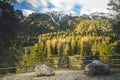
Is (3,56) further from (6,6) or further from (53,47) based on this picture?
(53,47)

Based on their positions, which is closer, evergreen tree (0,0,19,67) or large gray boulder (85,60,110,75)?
large gray boulder (85,60,110,75)

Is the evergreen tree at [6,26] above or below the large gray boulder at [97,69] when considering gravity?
above

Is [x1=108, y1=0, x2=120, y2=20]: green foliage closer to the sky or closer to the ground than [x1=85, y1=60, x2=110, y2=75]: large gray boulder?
closer to the sky

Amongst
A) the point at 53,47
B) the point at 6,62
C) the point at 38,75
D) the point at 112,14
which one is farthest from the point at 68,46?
the point at 38,75

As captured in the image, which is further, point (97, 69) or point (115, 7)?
point (115, 7)

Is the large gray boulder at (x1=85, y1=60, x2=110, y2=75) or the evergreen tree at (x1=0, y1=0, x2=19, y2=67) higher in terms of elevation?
the evergreen tree at (x1=0, y1=0, x2=19, y2=67)

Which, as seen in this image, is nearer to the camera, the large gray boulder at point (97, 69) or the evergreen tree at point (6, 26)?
the large gray boulder at point (97, 69)

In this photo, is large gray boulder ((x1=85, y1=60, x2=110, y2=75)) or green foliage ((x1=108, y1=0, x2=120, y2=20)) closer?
large gray boulder ((x1=85, y1=60, x2=110, y2=75))

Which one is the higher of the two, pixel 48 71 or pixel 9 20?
pixel 9 20

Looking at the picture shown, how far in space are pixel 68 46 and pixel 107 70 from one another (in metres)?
154

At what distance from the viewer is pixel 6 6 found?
33.0 meters

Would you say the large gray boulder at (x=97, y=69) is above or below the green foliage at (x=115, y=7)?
below

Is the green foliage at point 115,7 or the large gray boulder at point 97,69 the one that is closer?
the large gray boulder at point 97,69

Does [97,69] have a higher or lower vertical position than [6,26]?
lower
